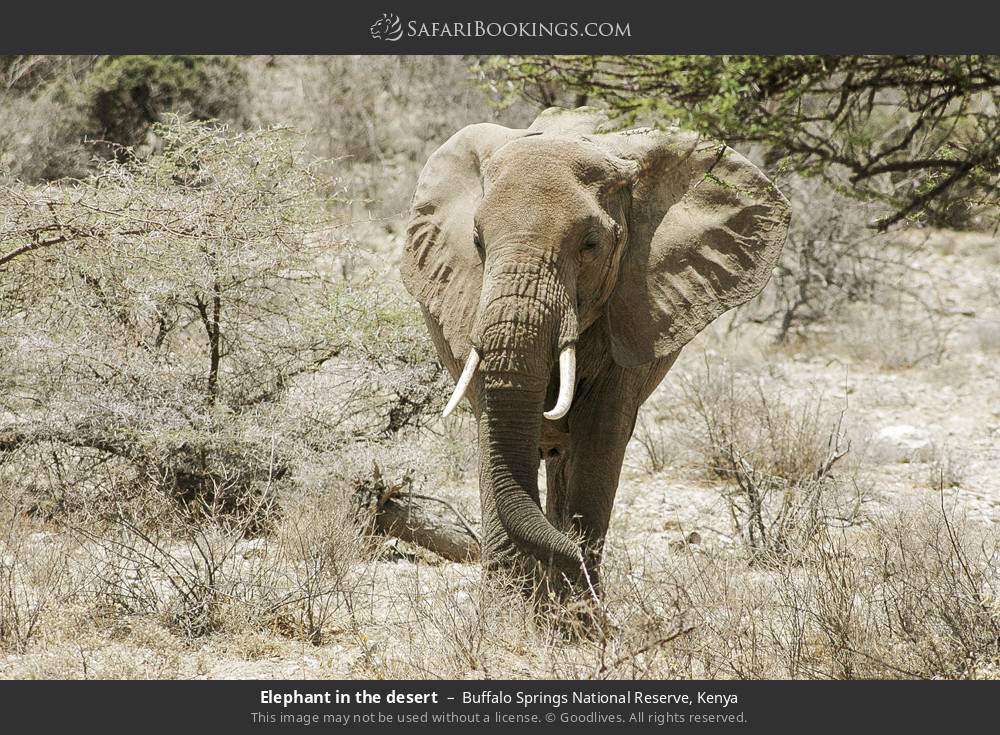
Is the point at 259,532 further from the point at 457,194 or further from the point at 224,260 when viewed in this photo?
the point at 457,194

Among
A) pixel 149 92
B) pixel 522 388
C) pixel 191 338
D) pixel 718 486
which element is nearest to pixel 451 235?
pixel 522 388

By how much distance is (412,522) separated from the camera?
7480 millimetres

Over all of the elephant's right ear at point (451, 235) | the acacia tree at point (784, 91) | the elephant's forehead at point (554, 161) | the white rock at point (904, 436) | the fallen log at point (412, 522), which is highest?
the acacia tree at point (784, 91)

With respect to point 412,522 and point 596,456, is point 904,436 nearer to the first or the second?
Result: point 412,522

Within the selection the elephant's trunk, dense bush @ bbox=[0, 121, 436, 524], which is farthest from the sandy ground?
dense bush @ bbox=[0, 121, 436, 524]

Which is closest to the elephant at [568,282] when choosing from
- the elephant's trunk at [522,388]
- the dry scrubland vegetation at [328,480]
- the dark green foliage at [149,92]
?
the elephant's trunk at [522,388]

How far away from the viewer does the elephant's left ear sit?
235 inches

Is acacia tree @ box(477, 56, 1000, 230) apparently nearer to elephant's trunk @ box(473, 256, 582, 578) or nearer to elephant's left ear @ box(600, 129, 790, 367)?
elephant's trunk @ box(473, 256, 582, 578)

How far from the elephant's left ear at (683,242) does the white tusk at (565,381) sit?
1.78ft

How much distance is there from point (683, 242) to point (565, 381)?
115 cm

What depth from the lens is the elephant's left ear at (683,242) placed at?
19.6ft

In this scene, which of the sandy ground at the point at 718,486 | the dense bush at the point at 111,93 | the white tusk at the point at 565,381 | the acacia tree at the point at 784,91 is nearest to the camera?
the acacia tree at the point at 784,91

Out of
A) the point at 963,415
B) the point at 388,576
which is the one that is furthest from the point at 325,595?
the point at 963,415

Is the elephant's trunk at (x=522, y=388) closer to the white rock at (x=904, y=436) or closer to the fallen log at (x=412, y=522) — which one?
the fallen log at (x=412, y=522)
